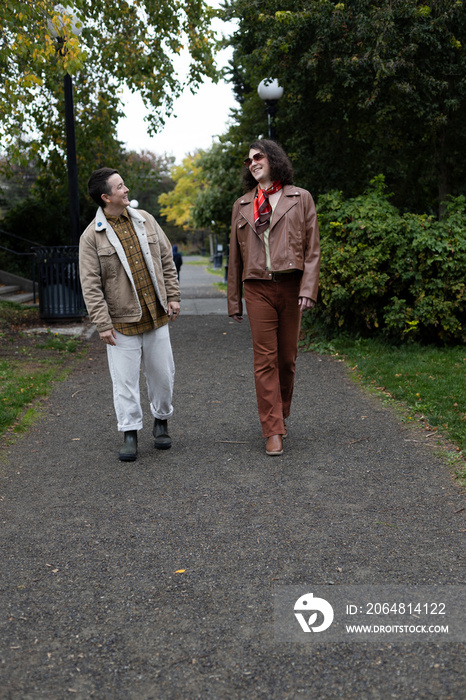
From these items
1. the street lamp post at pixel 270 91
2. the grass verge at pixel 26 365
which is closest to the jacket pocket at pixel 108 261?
the grass verge at pixel 26 365

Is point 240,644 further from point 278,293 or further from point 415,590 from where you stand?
point 278,293

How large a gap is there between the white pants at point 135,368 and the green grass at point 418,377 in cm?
206

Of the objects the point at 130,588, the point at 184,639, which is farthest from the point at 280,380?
the point at 184,639

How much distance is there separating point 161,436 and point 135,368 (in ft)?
2.11

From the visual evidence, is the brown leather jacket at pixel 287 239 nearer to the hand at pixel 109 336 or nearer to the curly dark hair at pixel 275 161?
the curly dark hair at pixel 275 161

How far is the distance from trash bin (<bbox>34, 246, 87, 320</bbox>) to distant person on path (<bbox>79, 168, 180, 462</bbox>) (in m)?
7.13

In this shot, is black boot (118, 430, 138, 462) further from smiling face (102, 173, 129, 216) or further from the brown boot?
smiling face (102, 173, 129, 216)

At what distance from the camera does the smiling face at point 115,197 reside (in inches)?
194

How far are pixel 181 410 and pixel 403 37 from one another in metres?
6.28

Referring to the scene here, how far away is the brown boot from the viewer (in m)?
5.16

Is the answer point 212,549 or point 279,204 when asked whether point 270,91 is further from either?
point 212,549

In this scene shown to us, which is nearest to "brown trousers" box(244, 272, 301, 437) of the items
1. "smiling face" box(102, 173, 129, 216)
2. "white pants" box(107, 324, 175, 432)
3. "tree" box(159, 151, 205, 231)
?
"white pants" box(107, 324, 175, 432)

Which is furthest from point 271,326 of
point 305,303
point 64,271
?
point 64,271

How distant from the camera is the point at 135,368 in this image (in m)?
5.12
